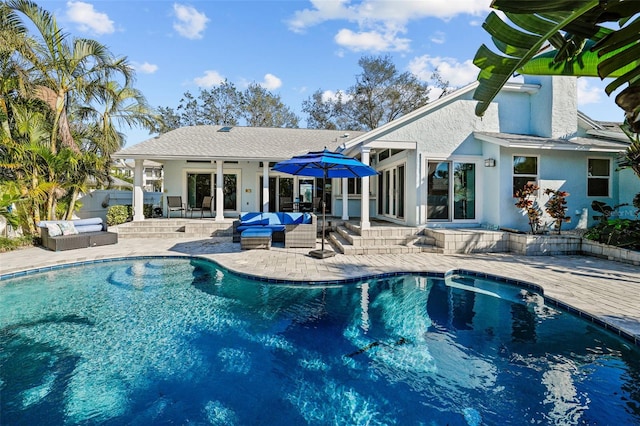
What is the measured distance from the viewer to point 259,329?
17.4 feet

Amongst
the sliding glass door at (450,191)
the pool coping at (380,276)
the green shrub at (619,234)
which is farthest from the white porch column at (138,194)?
the green shrub at (619,234)

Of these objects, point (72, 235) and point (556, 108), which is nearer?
point (72, 235)

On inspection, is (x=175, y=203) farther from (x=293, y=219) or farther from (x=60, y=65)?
(x=293, y=219)

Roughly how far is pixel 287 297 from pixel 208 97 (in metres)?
33.6

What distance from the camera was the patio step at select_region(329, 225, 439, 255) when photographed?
34.0ft

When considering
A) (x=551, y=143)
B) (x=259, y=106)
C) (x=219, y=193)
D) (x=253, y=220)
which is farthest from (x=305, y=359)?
(x=259, y=106)

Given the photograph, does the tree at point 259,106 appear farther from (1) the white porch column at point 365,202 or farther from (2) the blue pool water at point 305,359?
(2) the blue pool water at point 305,359

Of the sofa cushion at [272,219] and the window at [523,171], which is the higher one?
the window at [523,171]

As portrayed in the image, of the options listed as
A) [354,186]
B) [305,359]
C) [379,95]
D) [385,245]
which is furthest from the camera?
[379,95]

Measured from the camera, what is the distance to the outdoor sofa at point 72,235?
416 inches

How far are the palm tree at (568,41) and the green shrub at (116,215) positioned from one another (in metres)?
16.2

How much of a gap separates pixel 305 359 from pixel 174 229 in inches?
460

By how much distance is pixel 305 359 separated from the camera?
4.43 meters

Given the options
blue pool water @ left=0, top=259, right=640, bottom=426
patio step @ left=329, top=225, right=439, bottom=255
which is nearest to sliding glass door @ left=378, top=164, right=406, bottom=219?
patio step @ left=329, top=225, right=439, bottom=255
